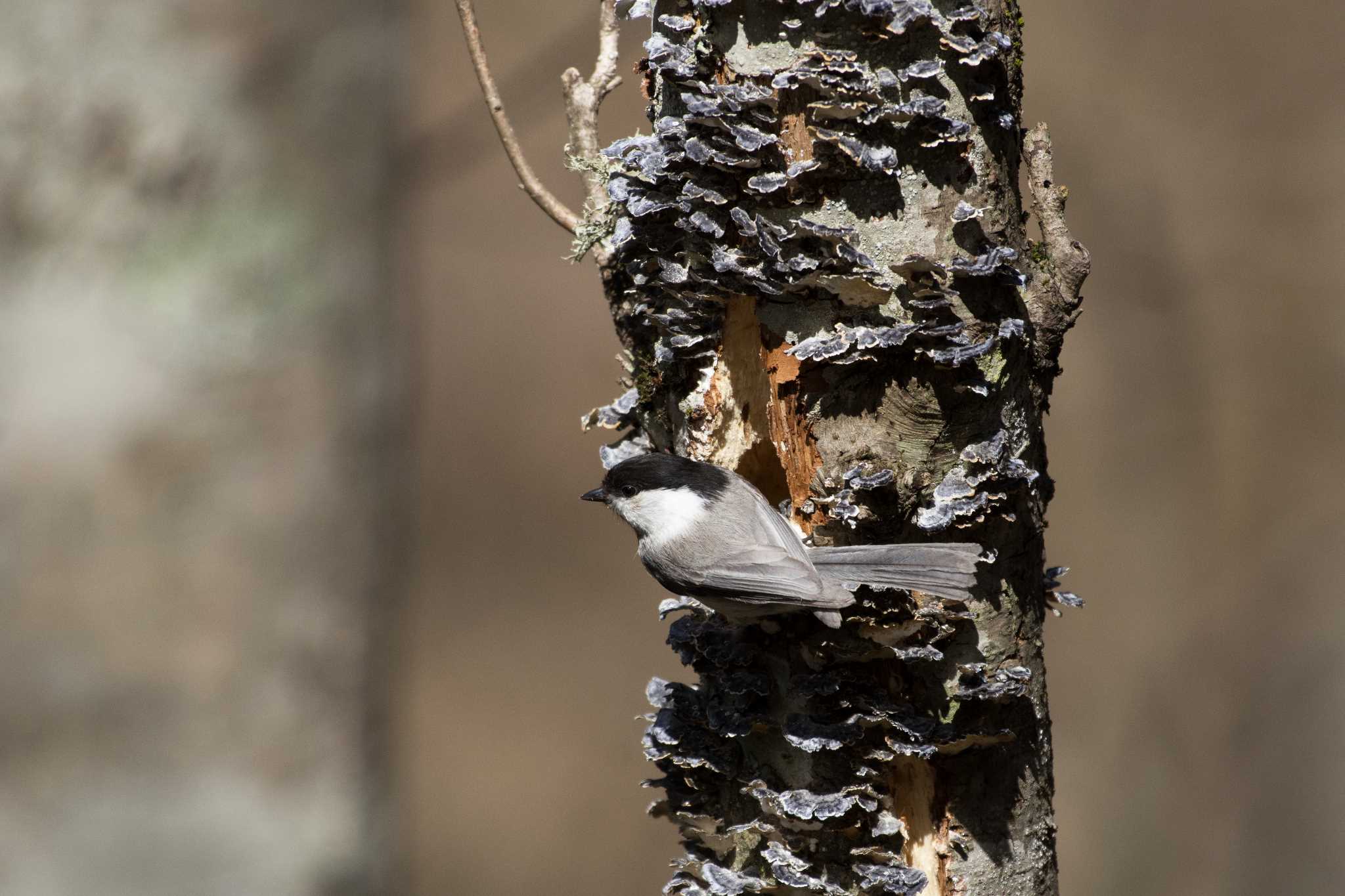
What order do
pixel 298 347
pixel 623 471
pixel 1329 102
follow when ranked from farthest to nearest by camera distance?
pixel 1329 102
pixel 623 471
pixel 298 347

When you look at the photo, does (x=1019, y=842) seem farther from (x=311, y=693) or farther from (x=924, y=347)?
(x=311, y=693)

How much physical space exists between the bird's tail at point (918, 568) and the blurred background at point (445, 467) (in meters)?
0.58

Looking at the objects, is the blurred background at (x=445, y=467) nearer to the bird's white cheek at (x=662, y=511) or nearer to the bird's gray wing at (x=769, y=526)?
the bird's white cheek at (x=662, y=511)

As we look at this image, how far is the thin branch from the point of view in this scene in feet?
5.20

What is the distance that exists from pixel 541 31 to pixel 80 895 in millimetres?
4342

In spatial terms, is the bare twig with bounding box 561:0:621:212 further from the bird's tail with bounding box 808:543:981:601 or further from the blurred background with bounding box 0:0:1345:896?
the bird's tail with bounding box 808:543:981:601

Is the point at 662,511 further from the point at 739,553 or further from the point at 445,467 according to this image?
the point at 445,467

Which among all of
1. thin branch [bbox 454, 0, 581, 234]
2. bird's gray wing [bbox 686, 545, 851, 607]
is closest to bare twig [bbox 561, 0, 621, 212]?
thin branch [bbox 454, 0, 581, 234]

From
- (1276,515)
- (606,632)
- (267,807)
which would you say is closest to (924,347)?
(267,807)

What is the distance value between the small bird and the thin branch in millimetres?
385

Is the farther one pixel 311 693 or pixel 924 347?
pixel 311 693

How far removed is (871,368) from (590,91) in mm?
686

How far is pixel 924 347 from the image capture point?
1164 mm

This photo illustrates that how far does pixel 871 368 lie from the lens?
1.20 meters
